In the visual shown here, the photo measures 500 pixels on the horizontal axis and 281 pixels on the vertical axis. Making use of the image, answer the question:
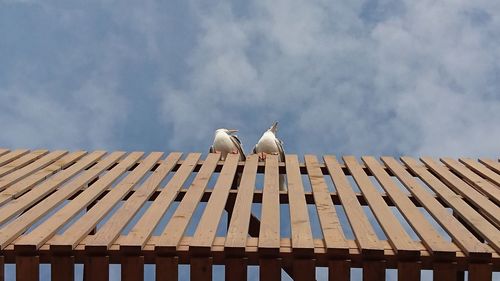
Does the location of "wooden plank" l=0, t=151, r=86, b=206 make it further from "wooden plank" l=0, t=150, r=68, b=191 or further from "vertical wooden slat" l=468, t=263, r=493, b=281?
"vertical wooden slat" l=468, t=263, r=493, b=281

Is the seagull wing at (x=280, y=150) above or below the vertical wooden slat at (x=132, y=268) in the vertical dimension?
above

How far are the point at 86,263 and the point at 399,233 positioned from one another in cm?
134

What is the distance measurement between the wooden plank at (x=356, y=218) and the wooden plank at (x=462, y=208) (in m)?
0.52

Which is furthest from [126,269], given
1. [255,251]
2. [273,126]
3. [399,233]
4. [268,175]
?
[273,126]

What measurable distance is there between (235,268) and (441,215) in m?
1.20

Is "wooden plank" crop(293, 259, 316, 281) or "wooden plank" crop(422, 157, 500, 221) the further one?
"wooden plank" crop(422, 157, 500, 221)

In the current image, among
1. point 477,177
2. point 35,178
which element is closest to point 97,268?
point 35,178

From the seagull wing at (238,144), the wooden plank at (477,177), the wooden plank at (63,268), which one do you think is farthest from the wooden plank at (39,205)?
the wooden plank at (477,177)

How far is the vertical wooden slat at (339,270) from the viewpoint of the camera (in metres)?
2.32

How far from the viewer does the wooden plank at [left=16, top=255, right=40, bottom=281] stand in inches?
93.4

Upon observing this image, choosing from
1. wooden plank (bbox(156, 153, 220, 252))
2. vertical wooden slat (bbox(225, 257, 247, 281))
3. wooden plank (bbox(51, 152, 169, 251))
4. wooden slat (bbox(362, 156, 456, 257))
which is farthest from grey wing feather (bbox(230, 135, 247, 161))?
vertical wooden slat (bbox(225, 257, 247, 281))

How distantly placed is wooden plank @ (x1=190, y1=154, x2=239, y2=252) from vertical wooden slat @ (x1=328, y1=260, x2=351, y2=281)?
0.49 metres

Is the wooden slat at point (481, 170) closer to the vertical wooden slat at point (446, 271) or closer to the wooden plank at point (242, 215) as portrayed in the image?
the wooden plank at point (242, 215)

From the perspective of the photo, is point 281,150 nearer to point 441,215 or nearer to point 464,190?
point 464,190
